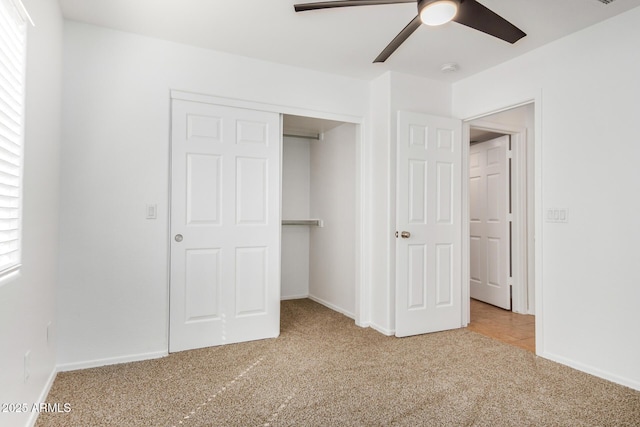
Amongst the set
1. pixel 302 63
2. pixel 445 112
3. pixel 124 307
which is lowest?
pixel 124 307

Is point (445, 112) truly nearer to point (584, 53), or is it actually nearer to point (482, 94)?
point (482, 94)

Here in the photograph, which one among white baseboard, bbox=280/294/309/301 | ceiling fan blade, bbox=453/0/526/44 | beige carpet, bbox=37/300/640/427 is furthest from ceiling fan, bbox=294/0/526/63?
white baseboard, bbox=280/294/309/301

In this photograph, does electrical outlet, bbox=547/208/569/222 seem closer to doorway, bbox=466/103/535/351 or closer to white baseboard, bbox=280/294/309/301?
doorway, bbox=466/103/535/351

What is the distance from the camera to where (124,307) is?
2.67 meters

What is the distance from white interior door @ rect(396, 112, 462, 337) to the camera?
332 centimetres

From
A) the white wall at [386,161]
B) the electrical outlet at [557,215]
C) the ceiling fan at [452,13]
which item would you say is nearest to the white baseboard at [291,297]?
the white wall at [386,161]

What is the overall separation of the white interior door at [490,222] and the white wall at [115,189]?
350cm

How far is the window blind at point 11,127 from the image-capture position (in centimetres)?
146

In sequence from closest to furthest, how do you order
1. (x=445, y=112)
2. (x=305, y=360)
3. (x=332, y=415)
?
(x=332, y=415) < (x=305, y=360) < (x=445, y=112)

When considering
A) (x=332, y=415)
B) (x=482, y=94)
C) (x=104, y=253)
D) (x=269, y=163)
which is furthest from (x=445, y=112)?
(x=104, y=253)

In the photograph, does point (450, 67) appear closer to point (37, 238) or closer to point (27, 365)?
point (37, 238)

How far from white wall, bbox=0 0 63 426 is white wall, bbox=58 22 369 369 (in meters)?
0.12

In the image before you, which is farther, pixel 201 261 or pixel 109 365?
pixel 201 261

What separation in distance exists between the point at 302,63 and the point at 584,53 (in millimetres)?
2201
